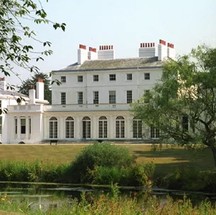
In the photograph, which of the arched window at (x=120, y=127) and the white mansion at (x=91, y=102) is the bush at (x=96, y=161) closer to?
the white mansion at (x=91, y=102)

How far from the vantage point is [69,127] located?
225 feet

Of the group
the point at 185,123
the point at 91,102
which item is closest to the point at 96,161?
the point at 185,123

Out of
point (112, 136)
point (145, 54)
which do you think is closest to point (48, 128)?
point (112, 136)

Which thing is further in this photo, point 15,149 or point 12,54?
point 15,149

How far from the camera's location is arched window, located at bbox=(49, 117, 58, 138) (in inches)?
2699

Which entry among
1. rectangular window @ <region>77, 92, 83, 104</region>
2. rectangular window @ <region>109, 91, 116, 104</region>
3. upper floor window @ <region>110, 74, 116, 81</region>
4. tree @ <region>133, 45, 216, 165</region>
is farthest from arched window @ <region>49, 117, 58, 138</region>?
tree @ <region>133, 45, 216, 165</region>

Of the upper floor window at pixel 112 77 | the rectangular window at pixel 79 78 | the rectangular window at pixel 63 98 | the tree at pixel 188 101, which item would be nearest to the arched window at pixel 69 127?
the rectangular window at pixel 63 98

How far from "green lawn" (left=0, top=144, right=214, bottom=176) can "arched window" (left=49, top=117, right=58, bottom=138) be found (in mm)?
15890

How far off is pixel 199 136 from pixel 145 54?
38.8 meters

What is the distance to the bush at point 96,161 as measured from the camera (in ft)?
120

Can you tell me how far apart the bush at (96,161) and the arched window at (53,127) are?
1216 inches

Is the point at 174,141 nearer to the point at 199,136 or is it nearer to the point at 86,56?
the point at 199,136

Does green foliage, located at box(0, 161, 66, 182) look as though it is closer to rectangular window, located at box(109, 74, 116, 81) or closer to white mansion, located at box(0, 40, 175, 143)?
white mansion, located at box(0, 40, 175, 143)

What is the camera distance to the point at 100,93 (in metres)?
71.5
